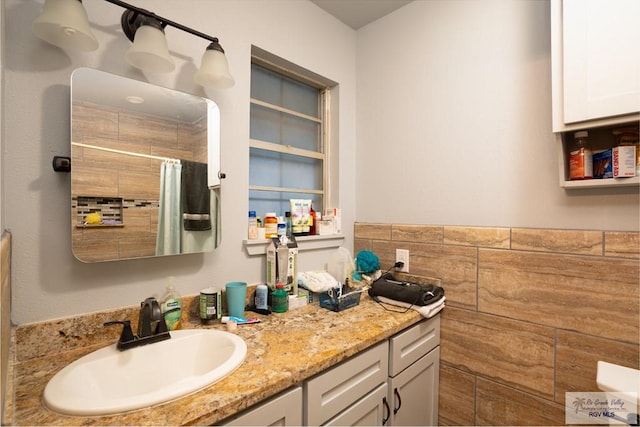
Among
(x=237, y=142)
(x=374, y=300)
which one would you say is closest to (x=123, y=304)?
(x=237, y=142)

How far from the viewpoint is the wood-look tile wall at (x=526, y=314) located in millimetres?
1140

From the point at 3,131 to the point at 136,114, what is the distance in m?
0.35

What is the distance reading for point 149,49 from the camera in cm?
97

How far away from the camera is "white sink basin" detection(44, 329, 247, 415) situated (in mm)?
693

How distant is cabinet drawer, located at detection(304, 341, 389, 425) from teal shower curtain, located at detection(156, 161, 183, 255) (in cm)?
70

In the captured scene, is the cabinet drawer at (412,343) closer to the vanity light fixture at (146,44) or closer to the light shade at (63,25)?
the vanity light fixture at (146,44)

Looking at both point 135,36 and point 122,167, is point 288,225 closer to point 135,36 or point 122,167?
point 122,167

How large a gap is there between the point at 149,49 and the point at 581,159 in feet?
5.13

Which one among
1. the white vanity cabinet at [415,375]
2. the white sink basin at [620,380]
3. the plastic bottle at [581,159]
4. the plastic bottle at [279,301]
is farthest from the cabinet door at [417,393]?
the plastic bottle at [581,159]

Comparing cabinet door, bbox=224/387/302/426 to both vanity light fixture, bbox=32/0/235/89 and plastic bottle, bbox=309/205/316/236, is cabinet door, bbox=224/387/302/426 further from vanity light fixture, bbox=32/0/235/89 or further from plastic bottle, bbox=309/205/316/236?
vanity light fixture, bbox=32/0/235/89

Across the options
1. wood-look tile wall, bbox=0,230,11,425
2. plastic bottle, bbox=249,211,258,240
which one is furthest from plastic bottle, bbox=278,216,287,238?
wood-look tile wall, bbox=0,230,11,425

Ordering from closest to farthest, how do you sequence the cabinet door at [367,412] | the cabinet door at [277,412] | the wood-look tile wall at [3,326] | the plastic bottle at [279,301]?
the wood-look tile wall at [3,326] < the cabinet door at [277,412] < the cabinet door at [367,412] < the plastic bottle at [279,301]

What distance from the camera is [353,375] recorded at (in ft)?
3.48

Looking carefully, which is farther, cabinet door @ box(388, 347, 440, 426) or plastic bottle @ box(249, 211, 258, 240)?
plastic bottle @ box(249, 211, 258, 240)
